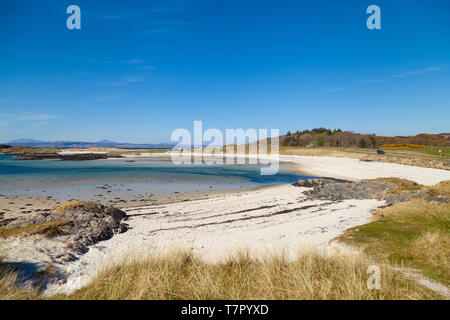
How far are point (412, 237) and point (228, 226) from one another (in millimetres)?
7421

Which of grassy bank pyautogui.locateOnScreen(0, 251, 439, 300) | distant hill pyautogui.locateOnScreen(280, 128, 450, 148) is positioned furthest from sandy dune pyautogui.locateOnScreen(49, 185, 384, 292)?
distant hill pyautogui.locateOnScreen(280, 128, 450, 148)

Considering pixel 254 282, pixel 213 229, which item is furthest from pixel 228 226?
pixel 254 282

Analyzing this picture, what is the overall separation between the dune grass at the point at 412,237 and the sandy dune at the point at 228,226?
49.7 inches

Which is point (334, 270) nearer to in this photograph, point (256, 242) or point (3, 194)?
point (256, 242)

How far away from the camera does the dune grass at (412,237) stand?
6.19 meters

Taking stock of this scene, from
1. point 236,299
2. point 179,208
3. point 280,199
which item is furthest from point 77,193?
point 236,299

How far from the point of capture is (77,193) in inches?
840

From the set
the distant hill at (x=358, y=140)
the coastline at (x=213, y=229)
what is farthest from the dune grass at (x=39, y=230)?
the distant hill at (x=358, y=140)

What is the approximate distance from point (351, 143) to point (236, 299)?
114m

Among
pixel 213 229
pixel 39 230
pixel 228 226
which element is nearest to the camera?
pixel 39 230

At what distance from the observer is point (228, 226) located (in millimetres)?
11938

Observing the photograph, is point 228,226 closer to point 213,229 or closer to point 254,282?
point 213,229
